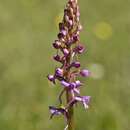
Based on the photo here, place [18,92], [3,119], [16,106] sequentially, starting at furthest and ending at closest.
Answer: [18,92], [16,106], [3,119]

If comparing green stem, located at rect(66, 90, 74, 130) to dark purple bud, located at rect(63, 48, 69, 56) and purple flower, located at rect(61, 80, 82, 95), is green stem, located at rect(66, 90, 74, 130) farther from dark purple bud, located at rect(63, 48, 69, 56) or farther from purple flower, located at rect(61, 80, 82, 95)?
dark purple bud, located at rect(63, 48, 69, 56)

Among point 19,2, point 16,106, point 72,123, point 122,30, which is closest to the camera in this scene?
point 72,123

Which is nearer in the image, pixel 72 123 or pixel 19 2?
pixel 72 123

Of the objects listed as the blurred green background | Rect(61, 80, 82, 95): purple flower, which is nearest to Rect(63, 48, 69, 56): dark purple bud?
Rect(61, 80, 82, 95): purple flower

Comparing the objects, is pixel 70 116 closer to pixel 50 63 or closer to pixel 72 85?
pixel 72 85

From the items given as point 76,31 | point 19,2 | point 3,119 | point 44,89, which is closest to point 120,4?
point 19,2

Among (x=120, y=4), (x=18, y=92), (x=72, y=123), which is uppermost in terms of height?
(x=120, y=4)

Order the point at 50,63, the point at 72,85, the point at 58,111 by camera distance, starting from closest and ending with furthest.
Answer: the point at 72,85 < the point at 58,111 < the point at 50,63

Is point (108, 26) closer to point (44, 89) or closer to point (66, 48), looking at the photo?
point (44, 89)

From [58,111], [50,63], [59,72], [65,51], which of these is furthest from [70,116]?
[50,63]
